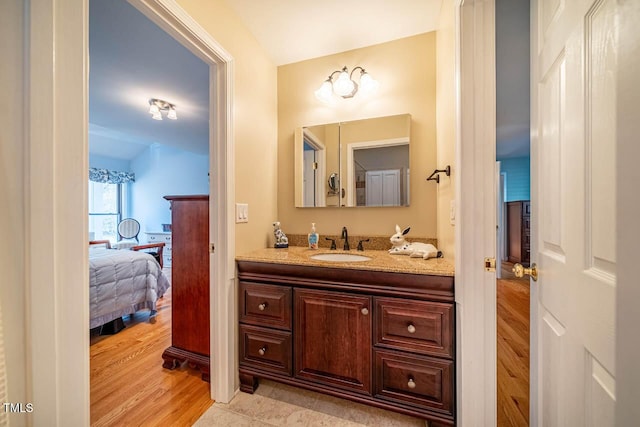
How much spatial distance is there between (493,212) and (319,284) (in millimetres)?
902

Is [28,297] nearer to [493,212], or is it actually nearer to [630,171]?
[630,171]

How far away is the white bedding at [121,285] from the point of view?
6.70ft

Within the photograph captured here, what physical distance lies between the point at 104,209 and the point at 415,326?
6.69 metres

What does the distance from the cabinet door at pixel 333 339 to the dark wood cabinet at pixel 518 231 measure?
4.92 m

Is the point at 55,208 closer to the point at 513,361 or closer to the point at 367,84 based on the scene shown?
the point at 367,84

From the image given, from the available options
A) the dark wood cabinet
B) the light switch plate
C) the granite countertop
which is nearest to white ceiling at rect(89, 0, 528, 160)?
the light switch plate

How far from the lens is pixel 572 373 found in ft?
1.93

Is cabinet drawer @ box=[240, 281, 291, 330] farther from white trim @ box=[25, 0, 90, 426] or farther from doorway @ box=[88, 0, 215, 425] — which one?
white trim @ box=[25, 0, 90, 426]

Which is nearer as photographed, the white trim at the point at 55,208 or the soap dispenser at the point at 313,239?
the white trim at the point at 55,208

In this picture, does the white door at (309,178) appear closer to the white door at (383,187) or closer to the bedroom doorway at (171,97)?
the white door at (383,187)

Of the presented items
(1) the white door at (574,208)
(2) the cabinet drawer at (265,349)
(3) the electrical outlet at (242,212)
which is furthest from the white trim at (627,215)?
(3) the electrical outlet at (242,212)

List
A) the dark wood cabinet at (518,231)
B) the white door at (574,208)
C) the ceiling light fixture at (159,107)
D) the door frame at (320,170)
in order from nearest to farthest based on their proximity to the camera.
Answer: the white door at (574,208) < the door frame at (320,170) < the ceiling light fixture at (159,107) < the dark wood cabinet at (518,231)

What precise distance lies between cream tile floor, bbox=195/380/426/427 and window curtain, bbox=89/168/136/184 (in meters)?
5.65

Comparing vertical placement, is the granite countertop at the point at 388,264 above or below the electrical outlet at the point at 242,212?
below
